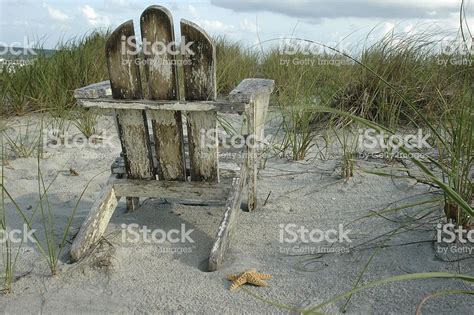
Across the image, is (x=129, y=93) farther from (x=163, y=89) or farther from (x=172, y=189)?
(x=172, y=189)

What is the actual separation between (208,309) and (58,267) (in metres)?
0.89

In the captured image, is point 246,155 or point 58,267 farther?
point 246,155

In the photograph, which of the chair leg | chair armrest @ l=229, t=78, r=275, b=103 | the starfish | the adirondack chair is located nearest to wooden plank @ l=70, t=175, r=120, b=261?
the adirondack chair

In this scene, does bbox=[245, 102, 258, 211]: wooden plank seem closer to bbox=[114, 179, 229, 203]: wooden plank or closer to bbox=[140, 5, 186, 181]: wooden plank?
bbox=[114, 179, 229, 203]: wooden plank

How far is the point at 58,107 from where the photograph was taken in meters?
5.09

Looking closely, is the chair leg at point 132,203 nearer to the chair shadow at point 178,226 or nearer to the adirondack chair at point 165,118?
the chair shadow at point 178,226

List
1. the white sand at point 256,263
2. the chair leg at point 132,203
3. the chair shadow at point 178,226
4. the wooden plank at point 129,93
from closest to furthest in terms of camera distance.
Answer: the white sand at point 256,263, the wooden plank at point 129,93, the chair shadow at point 178,226, the chair leg at point 132,203

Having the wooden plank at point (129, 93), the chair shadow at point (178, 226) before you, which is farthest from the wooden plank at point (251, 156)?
the wooden plank at point (129, 93)

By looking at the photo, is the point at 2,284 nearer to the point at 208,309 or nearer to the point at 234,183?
the point at 208,309

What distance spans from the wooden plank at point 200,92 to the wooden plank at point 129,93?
276 mm

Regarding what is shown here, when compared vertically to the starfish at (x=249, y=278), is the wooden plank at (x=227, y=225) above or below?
above

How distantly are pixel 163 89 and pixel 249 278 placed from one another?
3.54 feet

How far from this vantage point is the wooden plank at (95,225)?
2537mm

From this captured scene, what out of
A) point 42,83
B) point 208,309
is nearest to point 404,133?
point 208,309
